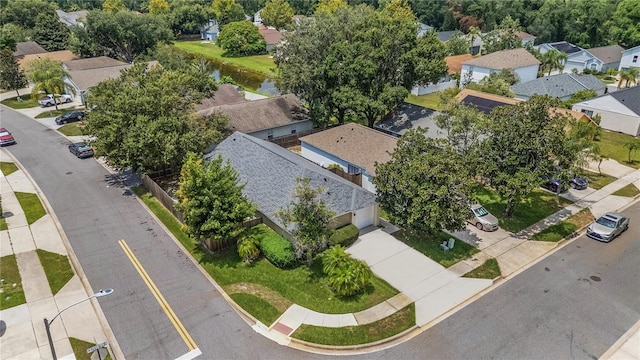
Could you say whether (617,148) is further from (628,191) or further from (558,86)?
(558,86)

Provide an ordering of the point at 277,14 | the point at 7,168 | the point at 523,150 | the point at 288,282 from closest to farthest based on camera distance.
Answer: the point at 288,282 < the point at 523,150 < the point at 7,168 < the point at 277,14

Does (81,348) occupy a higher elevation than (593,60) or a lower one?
lower

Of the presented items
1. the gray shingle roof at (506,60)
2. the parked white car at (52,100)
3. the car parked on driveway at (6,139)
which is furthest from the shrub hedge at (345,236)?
the gray shingle roof at (506,60)

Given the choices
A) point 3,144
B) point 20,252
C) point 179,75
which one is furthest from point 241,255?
point 3,144

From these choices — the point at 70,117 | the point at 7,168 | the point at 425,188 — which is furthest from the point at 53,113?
the point at 425,188

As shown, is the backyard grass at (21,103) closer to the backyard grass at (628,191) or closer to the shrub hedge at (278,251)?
the shrub hedge at (278,251)

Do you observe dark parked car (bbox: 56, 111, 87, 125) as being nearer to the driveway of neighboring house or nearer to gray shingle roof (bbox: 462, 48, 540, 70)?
the driveway of neighboring house

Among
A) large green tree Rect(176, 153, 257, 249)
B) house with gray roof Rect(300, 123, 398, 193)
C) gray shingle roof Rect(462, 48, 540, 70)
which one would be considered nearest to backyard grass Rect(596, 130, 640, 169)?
gray shingle roof Rect(462, 48, 540, 70)
